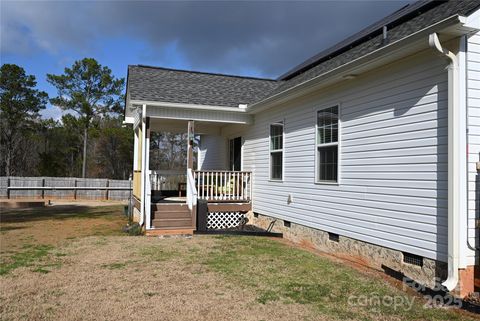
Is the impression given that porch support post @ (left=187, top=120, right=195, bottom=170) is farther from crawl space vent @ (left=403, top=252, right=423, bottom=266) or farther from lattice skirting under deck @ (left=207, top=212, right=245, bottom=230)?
crawl space vent @ (left=403, top=252, right=423, bottom=266)

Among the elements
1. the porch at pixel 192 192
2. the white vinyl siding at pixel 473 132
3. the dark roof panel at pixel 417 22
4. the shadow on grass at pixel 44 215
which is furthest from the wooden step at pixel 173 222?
the white vinyl siding at pixel 473 132

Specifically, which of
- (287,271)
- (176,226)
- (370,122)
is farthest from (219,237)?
(370,122)

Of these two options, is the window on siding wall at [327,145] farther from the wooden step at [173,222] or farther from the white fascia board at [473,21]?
the wooden step at [173,222]

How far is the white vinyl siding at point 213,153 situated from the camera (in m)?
14.5

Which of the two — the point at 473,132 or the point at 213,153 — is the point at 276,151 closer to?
the point at 473,132

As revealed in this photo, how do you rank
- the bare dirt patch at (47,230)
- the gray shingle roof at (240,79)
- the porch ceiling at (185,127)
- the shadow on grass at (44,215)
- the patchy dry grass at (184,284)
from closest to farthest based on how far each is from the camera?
the patchy dry grass at (184,284) → the gray shingle roof at (240,79) → the bare dirt patch at (47,230) → the shadow on grass at (44,215) → the porch ceiling at (185,127)

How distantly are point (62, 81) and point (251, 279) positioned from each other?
27813 millimetres

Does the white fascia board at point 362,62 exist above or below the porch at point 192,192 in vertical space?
above

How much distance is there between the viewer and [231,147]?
1391 cm

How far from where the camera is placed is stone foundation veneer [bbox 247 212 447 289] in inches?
197

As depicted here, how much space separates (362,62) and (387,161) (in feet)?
5.63

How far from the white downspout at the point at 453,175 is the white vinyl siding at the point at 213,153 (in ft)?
33.2

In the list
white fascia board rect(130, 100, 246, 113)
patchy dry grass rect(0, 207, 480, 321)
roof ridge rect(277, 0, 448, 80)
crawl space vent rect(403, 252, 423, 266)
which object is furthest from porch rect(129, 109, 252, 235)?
crawl space vent rect(403, 252, 423, 266)

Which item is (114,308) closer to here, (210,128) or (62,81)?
(210,128)
